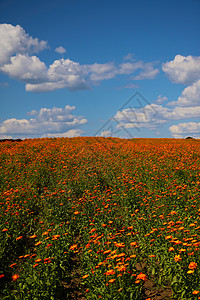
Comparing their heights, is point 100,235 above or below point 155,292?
above

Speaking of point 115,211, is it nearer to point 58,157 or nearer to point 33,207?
point 33,207

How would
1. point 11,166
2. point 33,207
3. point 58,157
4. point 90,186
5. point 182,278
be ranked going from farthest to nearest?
point 58,157 → point 11,166 → point 90,186 → point 33,207 → point 182,278

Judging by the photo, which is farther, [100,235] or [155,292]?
[100,235]

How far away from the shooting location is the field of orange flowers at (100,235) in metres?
3.92

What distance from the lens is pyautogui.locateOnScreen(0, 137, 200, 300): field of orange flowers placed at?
3.92 metres

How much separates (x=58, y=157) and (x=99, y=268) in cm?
1046

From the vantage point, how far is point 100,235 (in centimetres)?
554

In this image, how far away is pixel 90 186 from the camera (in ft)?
30.8

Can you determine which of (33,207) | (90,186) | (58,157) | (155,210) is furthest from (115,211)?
(58,157)

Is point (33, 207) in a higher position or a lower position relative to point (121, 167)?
lower

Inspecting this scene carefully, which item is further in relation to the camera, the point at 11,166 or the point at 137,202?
the point at 11,166

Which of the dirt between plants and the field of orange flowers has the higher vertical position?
the field of orange flowers

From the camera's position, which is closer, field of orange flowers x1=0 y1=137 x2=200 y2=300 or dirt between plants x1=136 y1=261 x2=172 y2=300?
field of orange flowers x1=0 y1=137 x2=200 y2=300

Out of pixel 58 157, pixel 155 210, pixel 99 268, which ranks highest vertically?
pixel 58 157
